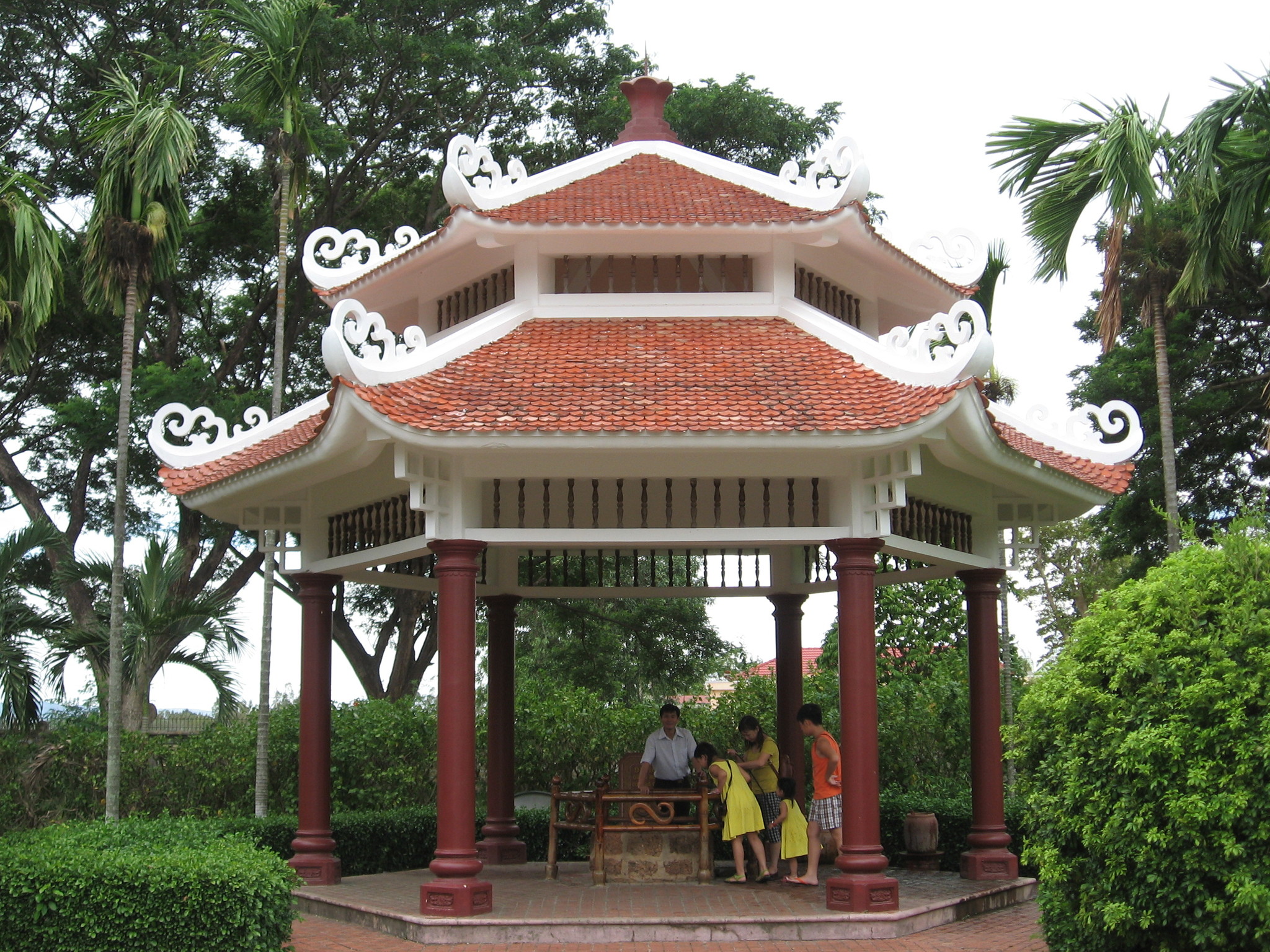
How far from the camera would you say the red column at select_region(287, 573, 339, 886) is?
Result: 42.0ft

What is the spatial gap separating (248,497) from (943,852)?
822 centimetres

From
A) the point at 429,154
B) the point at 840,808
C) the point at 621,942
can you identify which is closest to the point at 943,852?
the point at 840,808

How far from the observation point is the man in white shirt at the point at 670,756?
505 inches

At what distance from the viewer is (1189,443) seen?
25.1m

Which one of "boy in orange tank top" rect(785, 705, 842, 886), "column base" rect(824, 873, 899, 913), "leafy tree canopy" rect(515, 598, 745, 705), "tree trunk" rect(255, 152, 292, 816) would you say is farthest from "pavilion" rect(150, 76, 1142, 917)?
"leafy tree canopy" rect(515, 598, 745, 705)

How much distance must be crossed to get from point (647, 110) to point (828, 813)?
8.17 meters

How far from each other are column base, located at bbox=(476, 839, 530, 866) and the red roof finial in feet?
25.8

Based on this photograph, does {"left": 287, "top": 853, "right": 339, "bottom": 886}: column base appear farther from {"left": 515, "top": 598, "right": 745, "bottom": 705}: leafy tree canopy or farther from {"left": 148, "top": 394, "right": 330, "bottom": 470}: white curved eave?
{"left": 515, "top": 598, "right": 745, "bottom": 705}: leafy tree canopy

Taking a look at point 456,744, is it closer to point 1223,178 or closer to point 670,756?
point 670,756

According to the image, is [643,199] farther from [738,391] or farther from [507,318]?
[738,391]

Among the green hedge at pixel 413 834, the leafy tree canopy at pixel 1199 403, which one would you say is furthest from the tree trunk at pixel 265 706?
the leafy tree canopy at pixel 1199 403

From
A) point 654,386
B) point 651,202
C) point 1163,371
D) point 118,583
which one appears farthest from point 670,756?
point 1163,371

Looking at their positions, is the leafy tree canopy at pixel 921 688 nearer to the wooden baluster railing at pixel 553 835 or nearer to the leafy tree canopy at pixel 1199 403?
the leafy tree canopy at pixel 1199 403

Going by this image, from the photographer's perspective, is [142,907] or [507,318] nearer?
[142,907]
